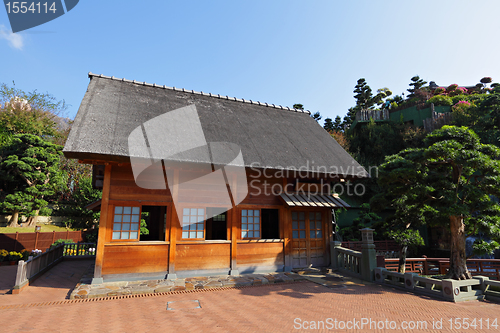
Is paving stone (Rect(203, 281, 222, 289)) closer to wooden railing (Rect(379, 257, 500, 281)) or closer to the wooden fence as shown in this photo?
wooden railing (Rect(379, 257, 500, 281))

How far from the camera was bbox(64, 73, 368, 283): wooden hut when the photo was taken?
8.03 metres

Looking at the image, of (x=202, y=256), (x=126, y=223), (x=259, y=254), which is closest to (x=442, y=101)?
(x=259, y=254)

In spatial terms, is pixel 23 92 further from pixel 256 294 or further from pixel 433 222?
pixel 433 222

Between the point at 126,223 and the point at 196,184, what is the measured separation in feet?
8.04

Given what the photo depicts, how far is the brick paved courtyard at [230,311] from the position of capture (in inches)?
198

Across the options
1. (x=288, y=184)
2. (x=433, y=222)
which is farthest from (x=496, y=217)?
(x=288, y=184)

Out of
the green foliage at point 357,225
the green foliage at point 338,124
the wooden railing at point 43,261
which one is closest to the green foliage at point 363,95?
the green foliage at point 338,124

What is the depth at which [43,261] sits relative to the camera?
31.8ft

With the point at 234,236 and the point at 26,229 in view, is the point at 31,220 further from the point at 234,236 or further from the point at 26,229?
the point at 234,236

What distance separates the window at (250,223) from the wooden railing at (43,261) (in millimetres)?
6438

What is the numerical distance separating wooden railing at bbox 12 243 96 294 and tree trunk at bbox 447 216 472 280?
1237cm

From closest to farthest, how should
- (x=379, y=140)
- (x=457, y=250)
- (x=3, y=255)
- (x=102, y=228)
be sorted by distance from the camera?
(x=102, y=228), (x=457, y=250), (x=3, y=255), (x=379, y=140)

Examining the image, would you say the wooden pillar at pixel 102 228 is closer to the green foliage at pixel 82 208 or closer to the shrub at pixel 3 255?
the shrub at pixel 3 255

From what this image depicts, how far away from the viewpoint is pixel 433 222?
7895mm
